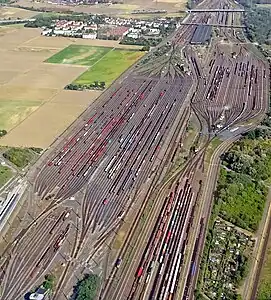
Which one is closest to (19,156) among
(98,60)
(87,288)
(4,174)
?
(4,174)

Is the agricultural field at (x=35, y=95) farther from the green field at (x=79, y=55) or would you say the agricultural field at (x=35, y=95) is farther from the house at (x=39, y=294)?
the house at (x=39, y=294)

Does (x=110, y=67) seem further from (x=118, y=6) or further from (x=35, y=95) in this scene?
(x=118, y=6)

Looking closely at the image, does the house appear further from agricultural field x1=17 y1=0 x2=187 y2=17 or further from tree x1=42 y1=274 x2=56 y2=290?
agricultural field x1=17 y1=0 x2=187 y2=17

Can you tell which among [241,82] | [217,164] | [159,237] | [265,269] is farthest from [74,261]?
[241,82]

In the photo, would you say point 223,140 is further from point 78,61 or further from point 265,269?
point 78,61

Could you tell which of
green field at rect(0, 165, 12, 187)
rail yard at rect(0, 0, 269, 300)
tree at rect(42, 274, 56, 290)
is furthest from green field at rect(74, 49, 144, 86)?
tree at rect(42, 274, 56, 290)

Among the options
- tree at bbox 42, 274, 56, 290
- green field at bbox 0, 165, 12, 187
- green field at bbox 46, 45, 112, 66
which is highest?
tree at bbox 42, 274, 56, 290
